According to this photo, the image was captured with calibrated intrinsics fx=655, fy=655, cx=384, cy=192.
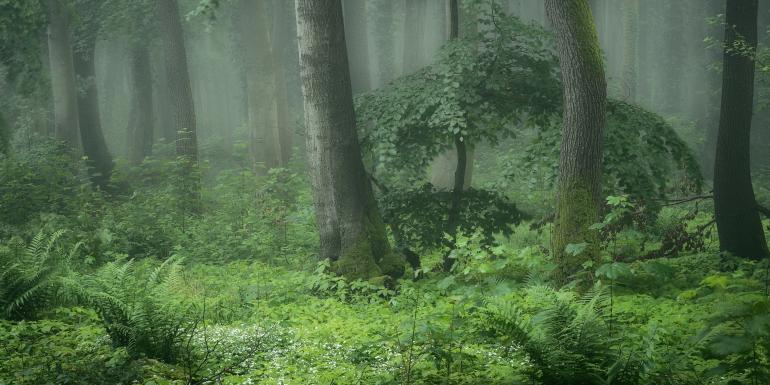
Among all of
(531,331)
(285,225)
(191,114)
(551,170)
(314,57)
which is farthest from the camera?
(191,114)

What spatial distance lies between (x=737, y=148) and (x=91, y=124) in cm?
1893

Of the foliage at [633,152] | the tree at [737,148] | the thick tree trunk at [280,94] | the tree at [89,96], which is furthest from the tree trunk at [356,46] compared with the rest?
the foliage at [633,152]

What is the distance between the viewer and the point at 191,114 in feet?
61.1

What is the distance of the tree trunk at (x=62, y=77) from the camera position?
18.8m

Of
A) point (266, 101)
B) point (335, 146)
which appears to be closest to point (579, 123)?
point (335, 146)

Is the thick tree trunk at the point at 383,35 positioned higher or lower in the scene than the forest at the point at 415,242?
higher

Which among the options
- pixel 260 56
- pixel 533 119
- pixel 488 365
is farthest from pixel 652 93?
pixel 488 365

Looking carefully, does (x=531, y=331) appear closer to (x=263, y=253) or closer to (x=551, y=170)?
(x=551, y=170)

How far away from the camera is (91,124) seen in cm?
2148

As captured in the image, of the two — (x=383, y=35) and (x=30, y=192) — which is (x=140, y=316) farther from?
(x=383, y=35)

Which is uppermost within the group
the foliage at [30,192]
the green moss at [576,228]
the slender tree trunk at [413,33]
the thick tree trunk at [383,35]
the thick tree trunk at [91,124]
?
the thick tree trunk at [383,35]

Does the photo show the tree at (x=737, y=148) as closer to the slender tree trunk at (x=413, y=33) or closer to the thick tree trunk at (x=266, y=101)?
the thick tree trunk at (x=266, y=101)

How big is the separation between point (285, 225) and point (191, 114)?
7.07 metres

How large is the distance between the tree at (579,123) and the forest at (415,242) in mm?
24
